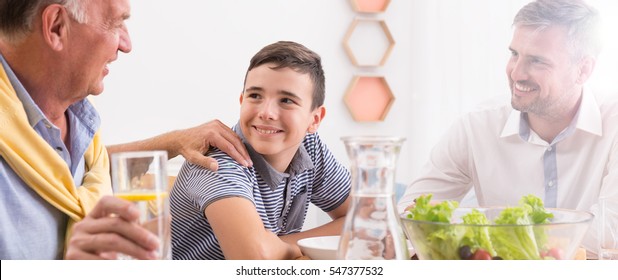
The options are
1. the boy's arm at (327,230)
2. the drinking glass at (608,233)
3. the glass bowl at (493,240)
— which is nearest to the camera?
the glass bowl at (493,240)

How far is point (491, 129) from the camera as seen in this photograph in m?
2.16

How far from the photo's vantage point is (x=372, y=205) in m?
0.83

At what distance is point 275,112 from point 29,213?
0.64 m

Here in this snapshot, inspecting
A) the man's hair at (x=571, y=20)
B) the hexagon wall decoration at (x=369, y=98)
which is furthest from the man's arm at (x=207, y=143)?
the hexagon wall decoration at (x=369, y=98)

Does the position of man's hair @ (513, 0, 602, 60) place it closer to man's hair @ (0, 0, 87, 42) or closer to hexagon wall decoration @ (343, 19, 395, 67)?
man's hair @ (0, 0, 87, 42)

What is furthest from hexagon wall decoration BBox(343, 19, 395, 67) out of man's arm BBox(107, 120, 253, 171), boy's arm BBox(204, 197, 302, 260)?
boy's arm BBox(204, 197, 302, 260)

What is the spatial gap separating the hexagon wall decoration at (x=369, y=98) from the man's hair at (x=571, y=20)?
1927 millimetres

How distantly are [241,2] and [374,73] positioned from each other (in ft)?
2.92

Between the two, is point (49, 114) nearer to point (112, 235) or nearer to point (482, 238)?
point (112, 235)

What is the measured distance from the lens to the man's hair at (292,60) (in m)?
1.64

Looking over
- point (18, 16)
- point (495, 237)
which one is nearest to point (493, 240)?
point (495, 237)

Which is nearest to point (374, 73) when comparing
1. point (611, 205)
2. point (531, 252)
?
point (611, 205)

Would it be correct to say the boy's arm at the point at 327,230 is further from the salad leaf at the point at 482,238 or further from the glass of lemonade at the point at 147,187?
the glass of lemonade at the point at 147,187
